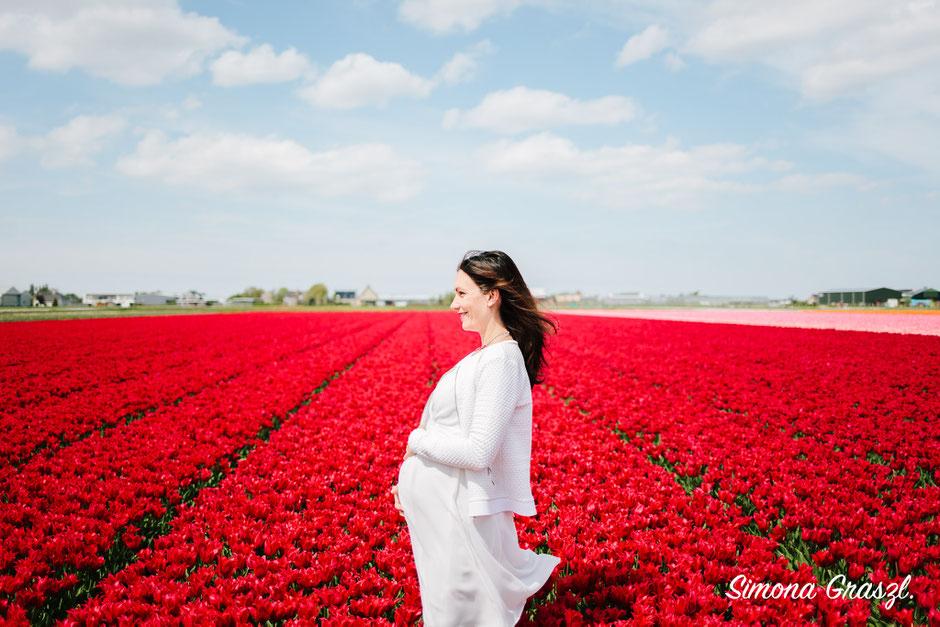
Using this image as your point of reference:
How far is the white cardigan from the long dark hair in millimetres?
228

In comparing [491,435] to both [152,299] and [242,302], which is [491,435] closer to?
[242,302]

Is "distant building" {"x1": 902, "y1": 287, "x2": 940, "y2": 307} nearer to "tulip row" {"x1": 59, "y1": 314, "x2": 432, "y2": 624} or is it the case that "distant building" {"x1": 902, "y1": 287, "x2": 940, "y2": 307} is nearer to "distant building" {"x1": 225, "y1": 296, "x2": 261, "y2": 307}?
"tulip row" {"x1": 59, "y1": 314, "x2": 432, "y2": 624}

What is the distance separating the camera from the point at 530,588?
2.84 metres

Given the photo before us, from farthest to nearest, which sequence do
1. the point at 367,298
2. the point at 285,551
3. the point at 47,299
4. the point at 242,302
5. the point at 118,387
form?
the point at 367,298 < the point at 242,302 < the point at 47,299 < the point at 118,387 < the point at 285,551

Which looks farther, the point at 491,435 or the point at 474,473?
the point at 474,473

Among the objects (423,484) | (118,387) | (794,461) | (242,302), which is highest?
(242,302)

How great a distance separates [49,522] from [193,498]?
1.28 m

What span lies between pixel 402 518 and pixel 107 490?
2.90 metres

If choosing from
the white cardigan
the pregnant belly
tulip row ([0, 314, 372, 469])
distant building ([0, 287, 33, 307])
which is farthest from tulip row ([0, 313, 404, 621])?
distant building ([0, 287, 33, 307])

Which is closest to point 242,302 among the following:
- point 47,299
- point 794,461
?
point 47,299

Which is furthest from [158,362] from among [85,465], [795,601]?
[795,601]

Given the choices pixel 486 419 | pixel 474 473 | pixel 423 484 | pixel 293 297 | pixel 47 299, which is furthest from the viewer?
pixel 293 297

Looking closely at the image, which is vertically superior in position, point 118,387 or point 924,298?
point 924,298

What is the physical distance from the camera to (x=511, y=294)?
2.67 meters
